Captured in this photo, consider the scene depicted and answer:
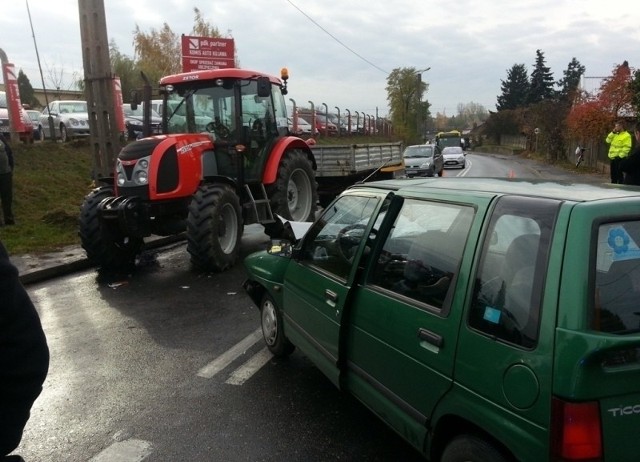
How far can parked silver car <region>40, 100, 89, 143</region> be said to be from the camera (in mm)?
18656

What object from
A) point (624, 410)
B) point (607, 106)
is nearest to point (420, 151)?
point (607, 106)

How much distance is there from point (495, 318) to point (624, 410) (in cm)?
54

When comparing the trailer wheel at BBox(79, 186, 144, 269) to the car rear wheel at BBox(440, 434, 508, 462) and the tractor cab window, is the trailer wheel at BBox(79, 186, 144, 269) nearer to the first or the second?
the tractor cab window

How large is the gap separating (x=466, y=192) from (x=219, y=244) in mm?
5256

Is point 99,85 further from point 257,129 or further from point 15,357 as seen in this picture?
point 15,357

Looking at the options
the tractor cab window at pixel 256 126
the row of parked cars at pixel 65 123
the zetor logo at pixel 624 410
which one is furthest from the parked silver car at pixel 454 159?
the zetor logo at pixel 624 410

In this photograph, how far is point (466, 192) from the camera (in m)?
2.64

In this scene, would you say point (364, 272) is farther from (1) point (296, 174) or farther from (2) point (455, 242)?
(1) point (296, 174)

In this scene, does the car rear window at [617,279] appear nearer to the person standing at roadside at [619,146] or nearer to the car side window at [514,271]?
the car side window at [514,271]

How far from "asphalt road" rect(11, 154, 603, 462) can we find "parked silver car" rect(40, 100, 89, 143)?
551 inches

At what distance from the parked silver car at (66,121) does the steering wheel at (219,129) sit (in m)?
11.7

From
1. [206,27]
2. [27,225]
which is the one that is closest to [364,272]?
[27,225]

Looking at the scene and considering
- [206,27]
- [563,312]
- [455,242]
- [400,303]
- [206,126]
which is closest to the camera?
[563,312]

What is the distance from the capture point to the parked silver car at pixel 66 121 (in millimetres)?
18656
